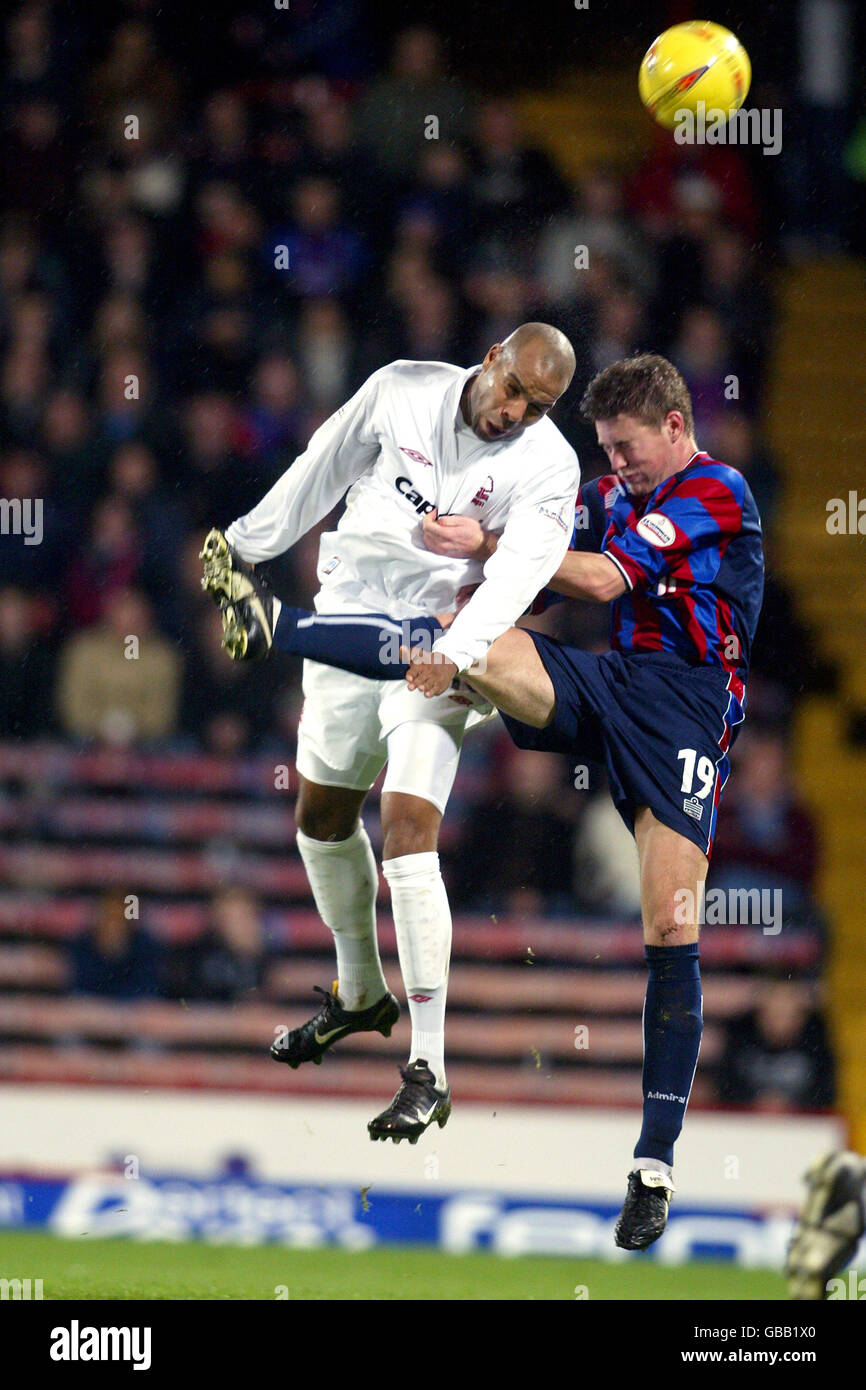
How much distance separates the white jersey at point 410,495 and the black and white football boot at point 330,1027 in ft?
3.67

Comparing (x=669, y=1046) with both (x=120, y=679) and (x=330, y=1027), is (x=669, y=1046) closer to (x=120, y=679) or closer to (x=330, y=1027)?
(x=330, y=1027)

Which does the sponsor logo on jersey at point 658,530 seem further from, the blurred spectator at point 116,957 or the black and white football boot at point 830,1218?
the blurred spectator at point 116,957

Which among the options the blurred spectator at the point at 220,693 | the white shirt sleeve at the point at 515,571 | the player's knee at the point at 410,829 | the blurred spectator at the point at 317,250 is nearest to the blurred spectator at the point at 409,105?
the blurred spectator at the point at 317,250

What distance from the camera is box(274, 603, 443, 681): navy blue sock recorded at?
433cm

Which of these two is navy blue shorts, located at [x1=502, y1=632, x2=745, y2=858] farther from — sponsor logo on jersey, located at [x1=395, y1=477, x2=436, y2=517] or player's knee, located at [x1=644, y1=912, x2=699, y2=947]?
sponsor logo on jersey, located at [x1=395, y1=477, x2=436, y2=517]

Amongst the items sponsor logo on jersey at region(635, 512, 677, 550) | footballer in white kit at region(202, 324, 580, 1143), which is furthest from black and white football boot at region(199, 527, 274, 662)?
sponsor logo on jersey at region(635, 512, 677, 550)

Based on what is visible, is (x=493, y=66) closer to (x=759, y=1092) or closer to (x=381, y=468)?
(x=381, y=468)

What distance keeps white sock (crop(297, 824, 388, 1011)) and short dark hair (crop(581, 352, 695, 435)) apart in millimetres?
1294

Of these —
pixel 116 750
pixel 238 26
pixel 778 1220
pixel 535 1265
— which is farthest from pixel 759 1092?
pixel 238 26

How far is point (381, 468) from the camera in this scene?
4.43 m

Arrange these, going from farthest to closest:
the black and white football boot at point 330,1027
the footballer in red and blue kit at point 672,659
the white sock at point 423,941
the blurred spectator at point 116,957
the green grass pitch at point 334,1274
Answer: the blurred spectator at point 116,957 → the green grass pitch at point 334,1274 → the black and white football boot at point 330,1027 → the footballer in red and blue kit at point 672,659 → the white sock at point 423,941

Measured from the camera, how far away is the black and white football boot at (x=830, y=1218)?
4262 millimetres

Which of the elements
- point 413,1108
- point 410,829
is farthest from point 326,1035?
point 410,829

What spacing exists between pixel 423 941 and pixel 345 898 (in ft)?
1.29
